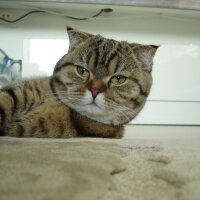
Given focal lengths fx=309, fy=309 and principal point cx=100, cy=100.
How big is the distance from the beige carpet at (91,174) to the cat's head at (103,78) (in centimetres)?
26

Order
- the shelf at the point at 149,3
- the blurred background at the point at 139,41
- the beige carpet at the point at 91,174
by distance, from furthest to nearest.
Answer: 1. the blurred background at the point at 139,41
2. the shelf at the point at 149,3
3. the beige carpet at the point at 91,174

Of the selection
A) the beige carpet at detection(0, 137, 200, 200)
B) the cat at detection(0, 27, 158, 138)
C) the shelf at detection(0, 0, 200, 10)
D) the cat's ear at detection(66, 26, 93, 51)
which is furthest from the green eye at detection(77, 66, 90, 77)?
the shelf at detection(0, 0, 200, 10)

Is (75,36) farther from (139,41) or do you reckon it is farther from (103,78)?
(139,41)

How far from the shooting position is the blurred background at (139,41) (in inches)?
66.6

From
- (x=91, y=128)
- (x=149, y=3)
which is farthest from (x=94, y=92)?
(x=149, y=3)

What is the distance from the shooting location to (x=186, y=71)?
75.2 inches

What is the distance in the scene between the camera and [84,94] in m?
1.04

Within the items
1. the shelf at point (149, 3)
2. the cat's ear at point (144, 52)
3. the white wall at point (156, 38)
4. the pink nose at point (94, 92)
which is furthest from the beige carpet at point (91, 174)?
the white wall at point (156, 38)

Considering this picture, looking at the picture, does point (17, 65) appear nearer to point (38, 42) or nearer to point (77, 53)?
point (38, 42)

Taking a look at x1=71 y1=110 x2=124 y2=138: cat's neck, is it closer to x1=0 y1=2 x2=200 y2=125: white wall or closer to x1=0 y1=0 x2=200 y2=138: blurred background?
x1=0 y1=0 x2=200 y2=138: blurred background

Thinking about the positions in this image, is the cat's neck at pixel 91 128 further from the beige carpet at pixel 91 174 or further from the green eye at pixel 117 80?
the beige carpet at pixel 91 174

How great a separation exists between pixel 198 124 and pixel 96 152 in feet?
4.34

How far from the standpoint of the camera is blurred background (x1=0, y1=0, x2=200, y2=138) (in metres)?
1.69

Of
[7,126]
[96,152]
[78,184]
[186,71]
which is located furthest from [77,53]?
[186,71]
